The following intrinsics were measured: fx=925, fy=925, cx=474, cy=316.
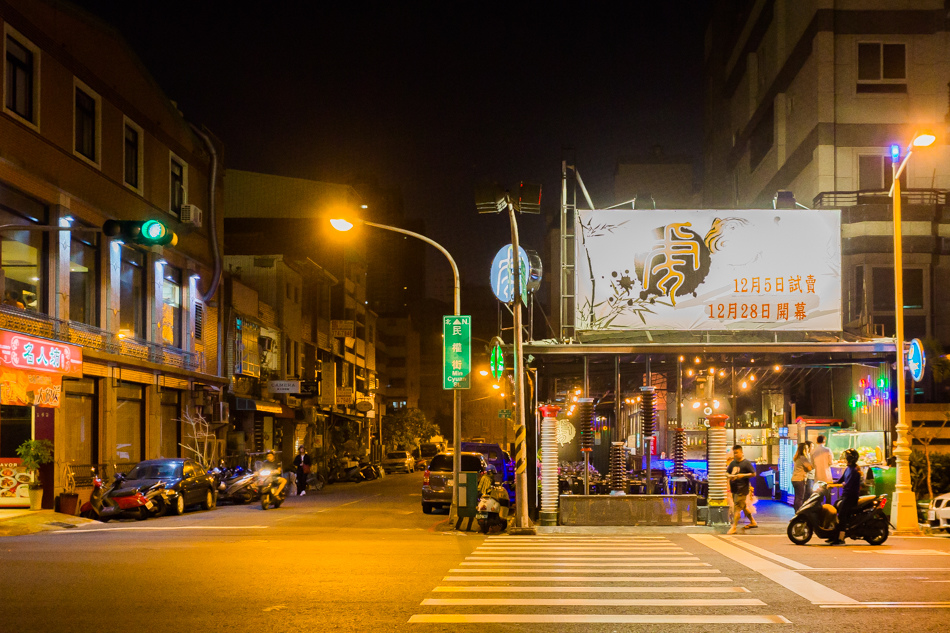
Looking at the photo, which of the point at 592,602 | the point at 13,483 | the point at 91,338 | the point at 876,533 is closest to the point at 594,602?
the point at 592,602

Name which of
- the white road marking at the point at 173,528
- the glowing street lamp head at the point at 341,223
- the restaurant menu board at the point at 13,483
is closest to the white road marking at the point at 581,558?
the white road marking at the point at 173,528

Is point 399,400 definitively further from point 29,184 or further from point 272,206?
point 29,184

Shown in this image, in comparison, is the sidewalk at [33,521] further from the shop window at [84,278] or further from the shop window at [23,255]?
the shop window at [84,278]

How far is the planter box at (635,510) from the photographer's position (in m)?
21.1

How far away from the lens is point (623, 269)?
22.6 m

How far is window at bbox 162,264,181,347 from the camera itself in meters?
36.6

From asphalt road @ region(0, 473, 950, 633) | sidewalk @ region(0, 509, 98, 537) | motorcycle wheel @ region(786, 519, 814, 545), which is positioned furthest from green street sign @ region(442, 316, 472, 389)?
sidewalk @ region(0, 509, 98, 537)

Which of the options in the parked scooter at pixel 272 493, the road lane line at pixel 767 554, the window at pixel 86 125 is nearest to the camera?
the road lane line at pixel 767 554

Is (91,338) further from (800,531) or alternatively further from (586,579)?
(800,531)

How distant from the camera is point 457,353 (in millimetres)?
24062

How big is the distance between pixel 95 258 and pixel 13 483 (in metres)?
9.31

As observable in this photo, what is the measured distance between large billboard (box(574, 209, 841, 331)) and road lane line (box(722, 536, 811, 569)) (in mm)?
5958

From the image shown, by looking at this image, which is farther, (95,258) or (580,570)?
(95,258)

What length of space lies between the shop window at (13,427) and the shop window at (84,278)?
4657 millimetres
